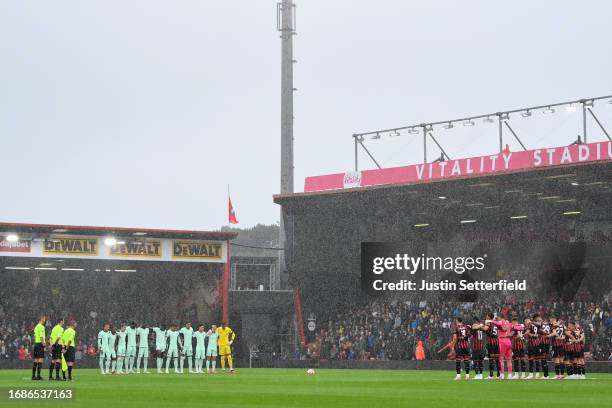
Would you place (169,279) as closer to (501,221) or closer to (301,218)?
(301,218)

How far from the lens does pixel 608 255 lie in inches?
2063

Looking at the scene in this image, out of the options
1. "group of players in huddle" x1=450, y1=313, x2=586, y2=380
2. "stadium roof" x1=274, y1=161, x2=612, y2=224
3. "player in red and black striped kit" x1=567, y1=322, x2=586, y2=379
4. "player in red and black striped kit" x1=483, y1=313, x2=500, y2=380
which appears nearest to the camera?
"player in red and black striped kit" x1=567, y1=322, x2=586, y2=379

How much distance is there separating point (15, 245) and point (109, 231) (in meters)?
4.75

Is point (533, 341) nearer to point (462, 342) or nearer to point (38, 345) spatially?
point (462, 342)

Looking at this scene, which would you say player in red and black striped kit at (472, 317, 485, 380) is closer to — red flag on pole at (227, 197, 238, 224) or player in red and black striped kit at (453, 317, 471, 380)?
player in red and black striped kit at (453, 317, 471, 380)

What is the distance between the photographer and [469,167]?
51781mm

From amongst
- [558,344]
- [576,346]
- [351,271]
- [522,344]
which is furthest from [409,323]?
[576,346]

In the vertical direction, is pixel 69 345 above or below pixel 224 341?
below

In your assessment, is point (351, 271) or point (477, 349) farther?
point (351, 271)

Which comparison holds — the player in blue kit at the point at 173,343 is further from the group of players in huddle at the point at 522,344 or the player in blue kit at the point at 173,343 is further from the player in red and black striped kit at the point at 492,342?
the player in red and black striped kit at the point at 492,342

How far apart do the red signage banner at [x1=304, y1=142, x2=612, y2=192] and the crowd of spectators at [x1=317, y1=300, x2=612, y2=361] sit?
254 inches

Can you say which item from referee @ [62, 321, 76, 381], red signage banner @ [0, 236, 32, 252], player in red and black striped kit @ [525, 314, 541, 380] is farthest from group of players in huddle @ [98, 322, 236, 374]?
player in red and black striped kit @ [525, 314, 541, 380]

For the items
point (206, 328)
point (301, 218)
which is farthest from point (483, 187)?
point (206, 328)

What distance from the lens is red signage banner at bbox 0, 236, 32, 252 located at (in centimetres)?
5419
